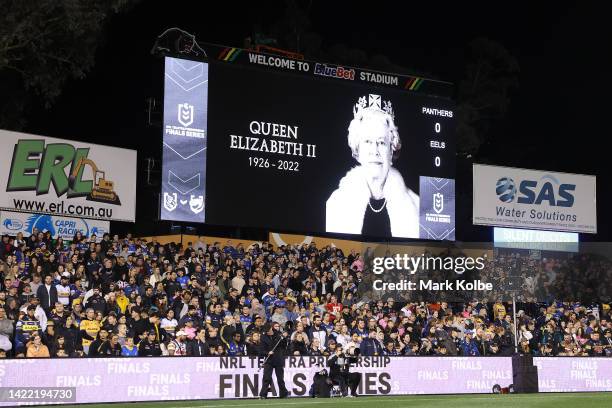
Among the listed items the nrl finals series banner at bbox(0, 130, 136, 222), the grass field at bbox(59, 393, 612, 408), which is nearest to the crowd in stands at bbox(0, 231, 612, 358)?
the grass field at bbox(59, 393, 612, 408)

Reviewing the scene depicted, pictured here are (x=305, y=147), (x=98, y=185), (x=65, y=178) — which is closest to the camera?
(x=65, y=178)

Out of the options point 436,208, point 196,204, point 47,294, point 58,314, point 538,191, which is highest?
point 538,191

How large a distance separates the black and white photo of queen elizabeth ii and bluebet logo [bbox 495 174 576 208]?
212 inches

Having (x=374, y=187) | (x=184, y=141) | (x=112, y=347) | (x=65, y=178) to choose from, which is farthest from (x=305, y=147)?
(x=112, y=347)

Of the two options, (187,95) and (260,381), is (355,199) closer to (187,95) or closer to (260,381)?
(187,95)

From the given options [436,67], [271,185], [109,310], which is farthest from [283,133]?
[436,67]

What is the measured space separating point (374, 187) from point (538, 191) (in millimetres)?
8037

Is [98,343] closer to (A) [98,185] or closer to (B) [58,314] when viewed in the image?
(B) [58,314]

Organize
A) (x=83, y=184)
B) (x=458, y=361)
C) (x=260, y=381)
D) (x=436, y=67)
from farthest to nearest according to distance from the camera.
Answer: (x=436, y=67), (x=83, y=184), (x=458, y=361), (x=260, y=381)

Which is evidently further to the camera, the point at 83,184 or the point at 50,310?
the point at 83,184

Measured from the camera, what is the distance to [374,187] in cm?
3036

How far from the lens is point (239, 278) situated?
27.1 m

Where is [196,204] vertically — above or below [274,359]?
above

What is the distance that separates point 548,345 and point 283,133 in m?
9.33
